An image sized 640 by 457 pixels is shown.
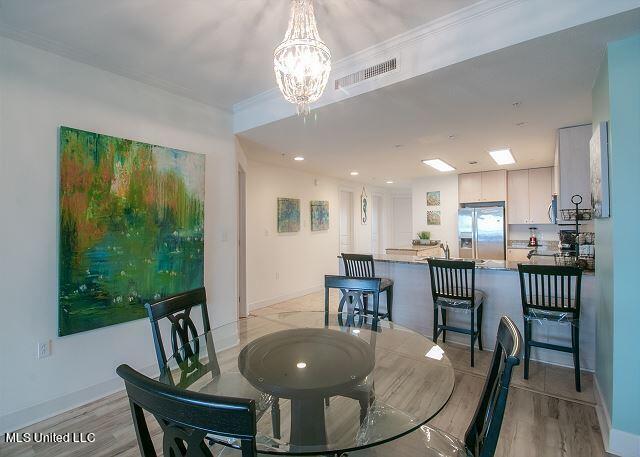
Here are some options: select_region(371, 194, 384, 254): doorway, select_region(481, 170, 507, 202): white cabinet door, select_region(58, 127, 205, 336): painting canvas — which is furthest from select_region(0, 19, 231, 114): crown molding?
select_region(371, 194, 384, 254): doorway

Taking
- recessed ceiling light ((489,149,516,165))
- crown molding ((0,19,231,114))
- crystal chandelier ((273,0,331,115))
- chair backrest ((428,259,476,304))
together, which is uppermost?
crown molding ((0,19,231,114))

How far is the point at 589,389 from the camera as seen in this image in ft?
8.27

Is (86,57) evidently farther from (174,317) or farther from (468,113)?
(468,113)

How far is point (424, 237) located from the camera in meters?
6.68

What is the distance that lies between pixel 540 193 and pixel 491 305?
3451 millimetres

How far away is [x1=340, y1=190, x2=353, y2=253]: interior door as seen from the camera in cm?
747

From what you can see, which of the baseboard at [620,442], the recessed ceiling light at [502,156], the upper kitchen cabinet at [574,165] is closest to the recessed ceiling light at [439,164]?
the recessed ceiling light at [502,156]

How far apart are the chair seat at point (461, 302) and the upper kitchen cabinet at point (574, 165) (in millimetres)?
1299

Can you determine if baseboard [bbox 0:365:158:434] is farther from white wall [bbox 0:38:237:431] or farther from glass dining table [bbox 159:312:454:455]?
glass dining table [bbox 159:312:454:455]

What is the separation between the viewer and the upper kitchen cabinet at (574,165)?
3.13m

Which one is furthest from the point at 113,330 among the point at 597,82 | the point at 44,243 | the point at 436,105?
the point at 597,82

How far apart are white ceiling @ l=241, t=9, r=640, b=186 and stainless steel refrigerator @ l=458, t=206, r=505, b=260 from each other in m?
1.15

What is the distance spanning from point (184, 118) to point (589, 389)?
436 cm

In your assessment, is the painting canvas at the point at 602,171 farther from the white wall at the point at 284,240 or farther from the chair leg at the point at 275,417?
the white wall at the point at 284,240
